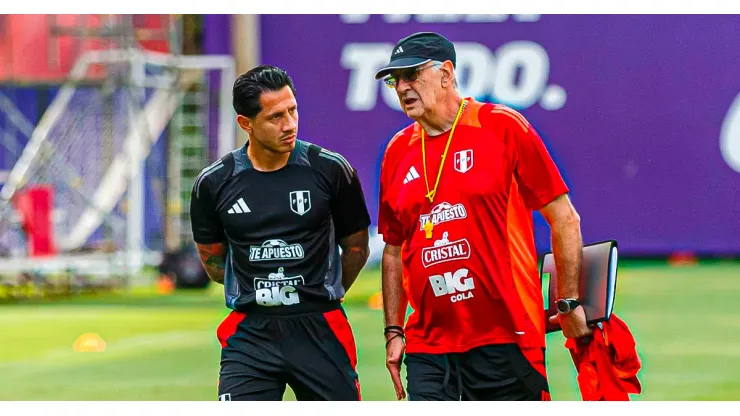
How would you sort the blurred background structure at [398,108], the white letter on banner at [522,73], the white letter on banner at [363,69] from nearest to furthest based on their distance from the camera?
the blurred background structure at [398,108], the white letter on banner at [522,73], the white letter on banner at [363,69]

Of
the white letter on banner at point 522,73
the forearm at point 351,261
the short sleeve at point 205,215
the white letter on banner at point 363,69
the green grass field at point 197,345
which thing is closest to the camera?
the short sleeve at point 205,215

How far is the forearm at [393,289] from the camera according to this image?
5.79 meters

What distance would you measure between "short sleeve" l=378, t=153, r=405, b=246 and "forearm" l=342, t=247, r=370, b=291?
271mm

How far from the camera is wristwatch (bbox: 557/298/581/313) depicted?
5.49 meters

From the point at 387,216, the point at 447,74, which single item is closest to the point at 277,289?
the point at 387,216

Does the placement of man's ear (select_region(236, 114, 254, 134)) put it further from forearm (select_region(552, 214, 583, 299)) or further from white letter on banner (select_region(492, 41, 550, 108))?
white letter on banner (select_region(492, 41, 550, 108))

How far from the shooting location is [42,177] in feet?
66.2

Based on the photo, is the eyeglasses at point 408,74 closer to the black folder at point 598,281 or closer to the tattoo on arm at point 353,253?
the tattoo on arm at point 353,253

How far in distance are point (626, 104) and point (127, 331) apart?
11296 millimetres

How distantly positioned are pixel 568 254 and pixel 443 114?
0.78m

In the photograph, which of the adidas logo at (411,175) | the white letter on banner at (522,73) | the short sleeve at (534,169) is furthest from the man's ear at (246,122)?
the white letter on banner at (522,73)

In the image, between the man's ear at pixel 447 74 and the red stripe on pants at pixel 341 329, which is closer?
the man's ear at pixel 447 74

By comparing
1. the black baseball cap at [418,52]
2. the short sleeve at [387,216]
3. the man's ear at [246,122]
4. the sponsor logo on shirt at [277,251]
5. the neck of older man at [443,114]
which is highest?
the black baseball cap at [418,52]

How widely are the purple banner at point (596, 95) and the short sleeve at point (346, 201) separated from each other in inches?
626
